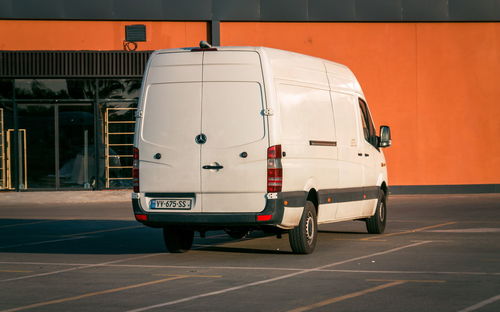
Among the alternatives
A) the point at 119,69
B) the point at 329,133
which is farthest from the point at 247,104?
the point at 119,69

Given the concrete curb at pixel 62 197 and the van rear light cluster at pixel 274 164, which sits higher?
the van rear light cluster at pixel 274 164

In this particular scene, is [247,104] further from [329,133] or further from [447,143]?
[447,143]

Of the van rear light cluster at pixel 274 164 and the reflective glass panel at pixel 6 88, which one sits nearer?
the van rear light cluster at pixel 274 164

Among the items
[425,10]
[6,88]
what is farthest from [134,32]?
[425,10]

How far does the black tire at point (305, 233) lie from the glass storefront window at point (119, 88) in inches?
631

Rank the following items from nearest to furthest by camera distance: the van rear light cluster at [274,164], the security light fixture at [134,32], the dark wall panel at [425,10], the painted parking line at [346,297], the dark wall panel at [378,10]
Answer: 1. the painted parking line at [346,297]
2. the van rear light cluster at [274,164]
3. the security light fixture at [134,32]
4. the dark wall panel at [378,10]
5. the dark wall panel at [425,10]

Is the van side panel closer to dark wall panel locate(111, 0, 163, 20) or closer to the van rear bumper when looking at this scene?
the van rear bumper

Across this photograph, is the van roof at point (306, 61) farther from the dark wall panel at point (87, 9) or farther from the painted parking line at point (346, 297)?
the dark wall panel at point (87, 9)

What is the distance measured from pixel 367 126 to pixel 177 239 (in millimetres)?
3972

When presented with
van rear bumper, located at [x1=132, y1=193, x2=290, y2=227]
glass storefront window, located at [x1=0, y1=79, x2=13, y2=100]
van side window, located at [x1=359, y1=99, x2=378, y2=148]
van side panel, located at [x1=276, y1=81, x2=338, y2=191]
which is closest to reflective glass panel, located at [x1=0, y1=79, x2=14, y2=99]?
glass storefront window, located at [x1=0, y1=79, x2=13, y2=100]

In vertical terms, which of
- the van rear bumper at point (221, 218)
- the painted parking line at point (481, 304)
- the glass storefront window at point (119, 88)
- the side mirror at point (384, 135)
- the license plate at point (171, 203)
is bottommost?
the painted parking line at point (481, 304)

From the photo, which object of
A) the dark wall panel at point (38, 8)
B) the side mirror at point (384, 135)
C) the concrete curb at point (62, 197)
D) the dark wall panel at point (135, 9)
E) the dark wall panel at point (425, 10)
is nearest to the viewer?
the side mirror at point (384, 135)

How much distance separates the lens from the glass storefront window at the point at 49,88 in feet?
91.2

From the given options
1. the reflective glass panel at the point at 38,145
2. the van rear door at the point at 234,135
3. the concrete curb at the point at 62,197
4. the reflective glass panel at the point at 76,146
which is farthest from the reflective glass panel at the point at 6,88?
the van rear door at the point at 234,135
